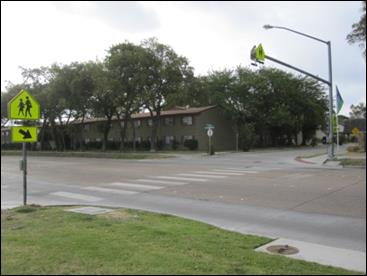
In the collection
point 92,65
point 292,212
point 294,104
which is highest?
point 92,65

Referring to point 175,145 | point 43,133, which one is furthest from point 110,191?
point 43,133

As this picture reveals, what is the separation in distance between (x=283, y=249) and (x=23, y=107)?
254 inches

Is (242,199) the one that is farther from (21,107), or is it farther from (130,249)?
(130,249)

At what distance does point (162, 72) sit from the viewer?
152 ft

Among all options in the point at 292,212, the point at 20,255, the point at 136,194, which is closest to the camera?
the point at 20,255

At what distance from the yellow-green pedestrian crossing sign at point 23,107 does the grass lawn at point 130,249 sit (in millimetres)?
2474

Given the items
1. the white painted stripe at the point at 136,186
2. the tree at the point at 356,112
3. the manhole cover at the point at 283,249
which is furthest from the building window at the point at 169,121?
the tree at the point at 356,112

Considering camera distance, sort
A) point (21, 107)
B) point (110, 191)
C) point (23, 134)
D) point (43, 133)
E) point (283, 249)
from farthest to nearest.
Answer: point (43, 133) → point (110, 191) → point (23, 134) → point (21, 107) → point (283, 249)

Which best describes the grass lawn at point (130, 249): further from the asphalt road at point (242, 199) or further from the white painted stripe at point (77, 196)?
the white painted stripe at point (77, 196)

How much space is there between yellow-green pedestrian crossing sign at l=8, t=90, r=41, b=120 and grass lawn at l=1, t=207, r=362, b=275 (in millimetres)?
2474

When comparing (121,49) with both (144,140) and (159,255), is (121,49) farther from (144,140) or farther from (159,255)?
(159,255)

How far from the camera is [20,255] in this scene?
18.1 ft

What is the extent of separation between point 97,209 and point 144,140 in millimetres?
47644

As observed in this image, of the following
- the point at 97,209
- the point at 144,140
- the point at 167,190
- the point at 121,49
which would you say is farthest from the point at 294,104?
A: the point at 97,209
